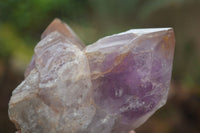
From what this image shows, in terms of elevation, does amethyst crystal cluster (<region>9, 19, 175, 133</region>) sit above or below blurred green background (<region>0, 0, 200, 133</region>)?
above

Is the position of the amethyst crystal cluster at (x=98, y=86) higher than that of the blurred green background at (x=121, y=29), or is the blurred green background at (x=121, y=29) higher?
the amethyst crystal cluster at (x=98, y=86)

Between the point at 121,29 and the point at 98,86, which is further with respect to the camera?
the point at 121,29

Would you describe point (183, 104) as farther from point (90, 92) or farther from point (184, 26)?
point (90, 92)

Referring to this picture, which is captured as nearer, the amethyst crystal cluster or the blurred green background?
the amethyst crystal cluster

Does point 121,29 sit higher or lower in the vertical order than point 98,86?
lower
